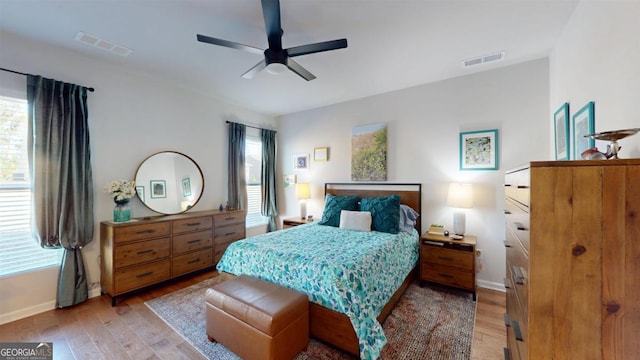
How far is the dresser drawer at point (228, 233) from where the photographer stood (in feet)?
11.9

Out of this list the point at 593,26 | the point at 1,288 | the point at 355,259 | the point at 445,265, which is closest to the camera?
the point at 593,26

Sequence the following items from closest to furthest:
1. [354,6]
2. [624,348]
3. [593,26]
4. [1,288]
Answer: [624,348] < [593,26] < [354,6] < [1,288]

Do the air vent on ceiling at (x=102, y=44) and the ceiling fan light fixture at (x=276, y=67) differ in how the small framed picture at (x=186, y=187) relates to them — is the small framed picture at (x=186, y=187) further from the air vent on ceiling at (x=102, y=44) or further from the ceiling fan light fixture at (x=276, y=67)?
the ceiling fan light fixture at (x=276, y=67)

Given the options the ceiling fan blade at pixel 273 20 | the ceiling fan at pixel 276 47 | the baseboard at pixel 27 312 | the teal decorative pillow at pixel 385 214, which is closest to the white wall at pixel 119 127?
the baseboard at pixel 27 312

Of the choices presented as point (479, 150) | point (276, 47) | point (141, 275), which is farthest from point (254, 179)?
point (479, 150)

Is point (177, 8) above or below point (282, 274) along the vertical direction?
above

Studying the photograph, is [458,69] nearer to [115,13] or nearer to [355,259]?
[355,259]

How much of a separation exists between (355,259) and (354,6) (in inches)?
81.0

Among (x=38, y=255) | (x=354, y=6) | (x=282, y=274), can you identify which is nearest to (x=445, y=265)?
(x=282, y=274)

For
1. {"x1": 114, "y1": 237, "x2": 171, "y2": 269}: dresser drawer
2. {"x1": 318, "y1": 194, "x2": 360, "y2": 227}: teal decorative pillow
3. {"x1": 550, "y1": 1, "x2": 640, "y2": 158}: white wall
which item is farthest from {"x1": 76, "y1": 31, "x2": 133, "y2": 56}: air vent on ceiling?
{"x1": 550, "y1": 1, "x2": 640, "y2": 158}: white wall

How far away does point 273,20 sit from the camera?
5.75ft

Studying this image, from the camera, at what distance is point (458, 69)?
2988mm

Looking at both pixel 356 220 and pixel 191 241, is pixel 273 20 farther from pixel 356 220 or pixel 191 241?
pixel 191 241

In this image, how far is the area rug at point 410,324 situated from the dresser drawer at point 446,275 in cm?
14
